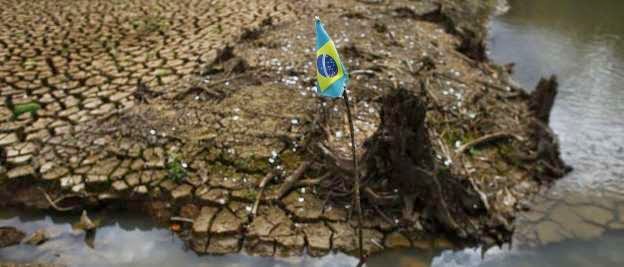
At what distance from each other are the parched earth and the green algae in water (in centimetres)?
2

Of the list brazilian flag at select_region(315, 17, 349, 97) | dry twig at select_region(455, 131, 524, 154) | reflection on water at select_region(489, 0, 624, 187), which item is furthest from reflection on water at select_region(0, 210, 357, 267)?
reflection on water at select_region(489, 0, 624, 187)

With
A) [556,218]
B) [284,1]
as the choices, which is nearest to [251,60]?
[284,1]

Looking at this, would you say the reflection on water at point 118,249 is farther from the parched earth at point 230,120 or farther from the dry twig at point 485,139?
the dry twig at point 485,139

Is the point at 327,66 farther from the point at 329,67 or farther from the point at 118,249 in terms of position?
the point at 118,249

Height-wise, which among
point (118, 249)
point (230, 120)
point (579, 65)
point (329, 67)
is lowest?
point (579, 65)

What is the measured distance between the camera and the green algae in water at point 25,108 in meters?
4.94

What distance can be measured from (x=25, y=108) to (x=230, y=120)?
7.24 feet

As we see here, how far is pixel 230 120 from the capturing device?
4691 millimetres

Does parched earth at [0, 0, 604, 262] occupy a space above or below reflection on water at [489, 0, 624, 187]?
above

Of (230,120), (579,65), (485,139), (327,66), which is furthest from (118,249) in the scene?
(579,65)

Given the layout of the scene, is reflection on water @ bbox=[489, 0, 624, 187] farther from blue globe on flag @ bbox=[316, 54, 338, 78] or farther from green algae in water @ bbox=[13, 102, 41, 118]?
green algae in water @ bbox=[13, 102, 41, 118]

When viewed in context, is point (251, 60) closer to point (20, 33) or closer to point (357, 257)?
point (357, 257)

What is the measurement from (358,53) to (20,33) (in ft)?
16.2

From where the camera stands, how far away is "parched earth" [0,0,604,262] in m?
3.86
